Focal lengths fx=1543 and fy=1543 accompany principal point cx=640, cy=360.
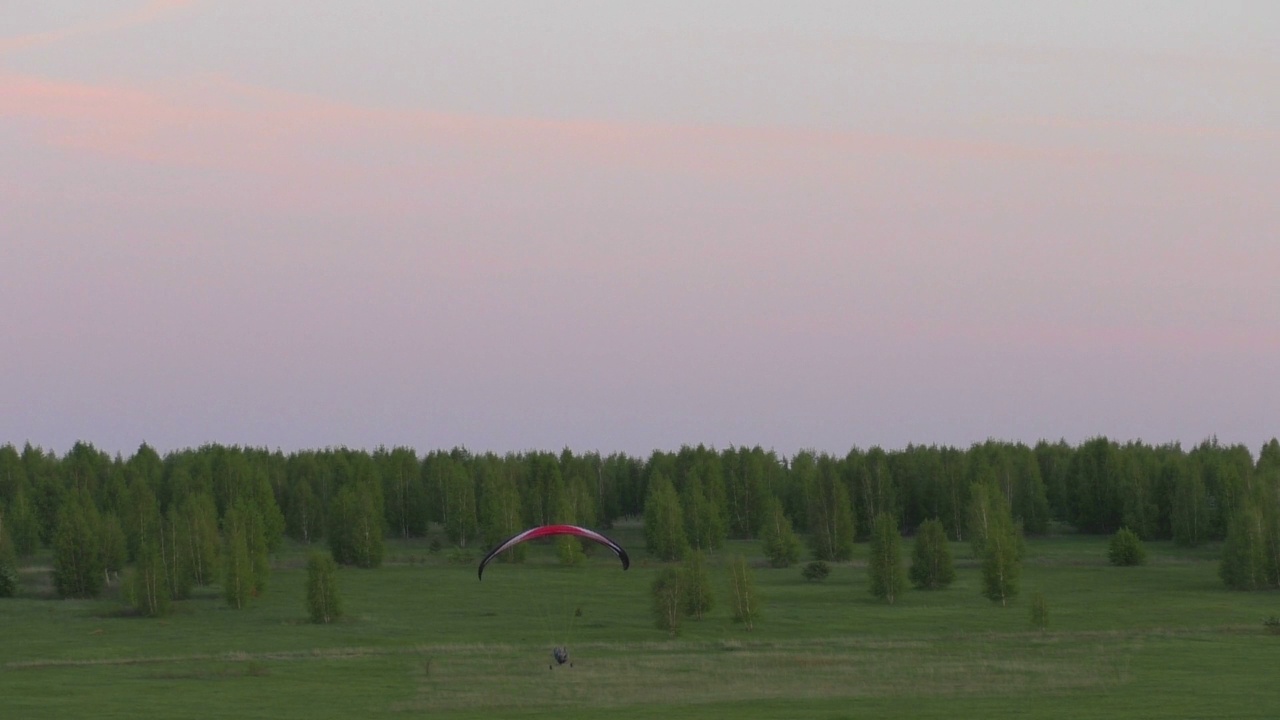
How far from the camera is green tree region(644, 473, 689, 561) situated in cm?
13550

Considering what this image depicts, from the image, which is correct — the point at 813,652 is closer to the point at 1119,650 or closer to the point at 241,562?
the point at 1119,650

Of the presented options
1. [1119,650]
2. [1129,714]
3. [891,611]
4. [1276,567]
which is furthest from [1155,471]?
[1129,714]

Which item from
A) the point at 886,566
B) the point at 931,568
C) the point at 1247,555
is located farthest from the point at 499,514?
the point at 1247,555

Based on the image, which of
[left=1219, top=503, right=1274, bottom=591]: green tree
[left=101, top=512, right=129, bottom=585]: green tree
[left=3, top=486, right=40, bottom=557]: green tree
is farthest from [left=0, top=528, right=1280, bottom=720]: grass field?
[left=3, top=486, right=40, bottom=557]: green tree

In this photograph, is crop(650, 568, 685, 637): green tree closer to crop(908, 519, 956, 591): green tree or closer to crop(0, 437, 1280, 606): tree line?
crop(908, 519, 956, 591): green tree

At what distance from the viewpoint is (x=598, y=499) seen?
17788 cm

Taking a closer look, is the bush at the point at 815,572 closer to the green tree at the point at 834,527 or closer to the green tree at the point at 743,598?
the green tree at the point at 834,527

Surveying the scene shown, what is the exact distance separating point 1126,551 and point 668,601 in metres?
51.7

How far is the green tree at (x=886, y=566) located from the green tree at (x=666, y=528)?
1334 inches

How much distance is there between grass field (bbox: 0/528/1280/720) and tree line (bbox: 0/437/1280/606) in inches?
247

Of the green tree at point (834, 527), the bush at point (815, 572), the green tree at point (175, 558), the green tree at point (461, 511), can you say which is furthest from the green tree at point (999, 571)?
the green tree at point (461, 511)

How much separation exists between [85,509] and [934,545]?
6532 cm

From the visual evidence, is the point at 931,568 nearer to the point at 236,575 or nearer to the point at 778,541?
the point at 778,541

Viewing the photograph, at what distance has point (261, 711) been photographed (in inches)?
2154
